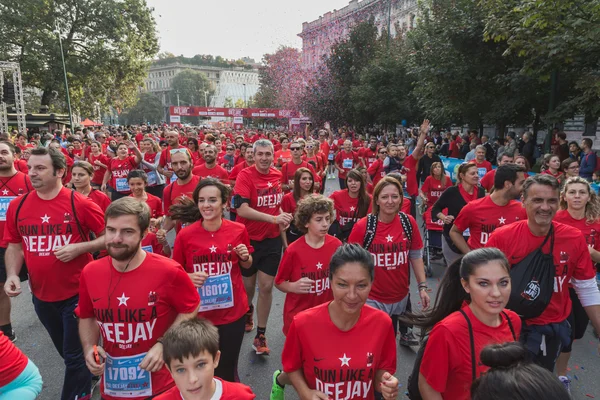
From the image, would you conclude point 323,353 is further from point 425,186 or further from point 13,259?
point 425,186

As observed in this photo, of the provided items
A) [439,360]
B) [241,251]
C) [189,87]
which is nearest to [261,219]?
[241,251]

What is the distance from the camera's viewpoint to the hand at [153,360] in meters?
2.48

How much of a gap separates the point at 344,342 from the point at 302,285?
3.57 ft

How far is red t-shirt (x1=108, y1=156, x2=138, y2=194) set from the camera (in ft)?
28.2

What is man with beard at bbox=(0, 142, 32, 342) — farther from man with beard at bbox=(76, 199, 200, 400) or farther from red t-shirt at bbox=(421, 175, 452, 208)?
red t-shirt at bbox=(421, 175, 452, 208)

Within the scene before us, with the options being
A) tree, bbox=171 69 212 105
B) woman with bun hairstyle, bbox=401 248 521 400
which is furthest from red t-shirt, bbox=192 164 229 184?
tree, bbox=171 69 212 105

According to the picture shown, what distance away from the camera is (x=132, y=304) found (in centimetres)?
266

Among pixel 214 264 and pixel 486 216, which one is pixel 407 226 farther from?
pixel 214 264

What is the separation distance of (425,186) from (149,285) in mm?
6260

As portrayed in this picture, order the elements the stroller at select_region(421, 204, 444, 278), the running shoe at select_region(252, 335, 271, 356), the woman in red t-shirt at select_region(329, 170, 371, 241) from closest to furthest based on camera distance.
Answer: the running shoe at select_region(252, 335, 271, 356)
the woman in red t-shirt at select_region(329, 170, 371, 241)
the stroller at select_region(421, 204, 444, 278)

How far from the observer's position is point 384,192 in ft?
13.7

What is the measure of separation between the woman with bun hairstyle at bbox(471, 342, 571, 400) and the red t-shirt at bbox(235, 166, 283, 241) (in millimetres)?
3688

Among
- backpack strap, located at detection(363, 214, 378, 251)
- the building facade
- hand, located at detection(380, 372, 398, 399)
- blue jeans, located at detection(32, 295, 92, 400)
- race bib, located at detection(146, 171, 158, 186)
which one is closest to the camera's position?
hand, located at detection(380, 372, 398, 399)

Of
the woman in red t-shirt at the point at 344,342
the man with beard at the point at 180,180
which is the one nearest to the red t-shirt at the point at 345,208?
the man with beard at the point at 180,180
